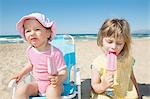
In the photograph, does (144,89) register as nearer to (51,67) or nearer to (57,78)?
(57,78)

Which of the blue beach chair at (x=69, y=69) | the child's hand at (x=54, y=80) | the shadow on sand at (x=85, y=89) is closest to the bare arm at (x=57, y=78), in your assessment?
the child's hand at (x=54, y=80)

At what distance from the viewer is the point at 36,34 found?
7.53 ft

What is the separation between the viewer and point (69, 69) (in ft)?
9.41

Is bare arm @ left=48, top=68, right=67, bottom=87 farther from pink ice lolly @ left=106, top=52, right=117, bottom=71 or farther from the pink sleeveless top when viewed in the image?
pink ice lolly @ left=106, top=52, right=117, bottom=71

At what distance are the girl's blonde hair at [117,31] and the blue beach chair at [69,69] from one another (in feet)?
1.33

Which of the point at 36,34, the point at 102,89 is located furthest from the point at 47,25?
the point at 102,89

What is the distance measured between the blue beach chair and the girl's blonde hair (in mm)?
406

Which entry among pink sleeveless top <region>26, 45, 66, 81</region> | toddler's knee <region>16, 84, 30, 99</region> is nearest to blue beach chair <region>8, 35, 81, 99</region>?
toddler's knee <region>16, 84, 30, 99</region>

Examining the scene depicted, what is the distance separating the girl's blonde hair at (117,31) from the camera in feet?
7.75

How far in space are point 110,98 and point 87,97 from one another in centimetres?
73

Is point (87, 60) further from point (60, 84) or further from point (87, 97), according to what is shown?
point (60, 84)

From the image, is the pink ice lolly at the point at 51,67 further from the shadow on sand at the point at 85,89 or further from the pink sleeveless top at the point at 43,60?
the shadow on sand at the point at 85,89

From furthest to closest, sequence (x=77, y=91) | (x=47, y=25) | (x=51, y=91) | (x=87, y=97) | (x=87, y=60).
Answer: (x=87, y=60), (x=87, y=97), (x=77, y=91), (x=47, y=25), (x=51, y=91)

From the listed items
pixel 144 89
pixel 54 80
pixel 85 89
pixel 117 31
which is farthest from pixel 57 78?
pixel 144 89
